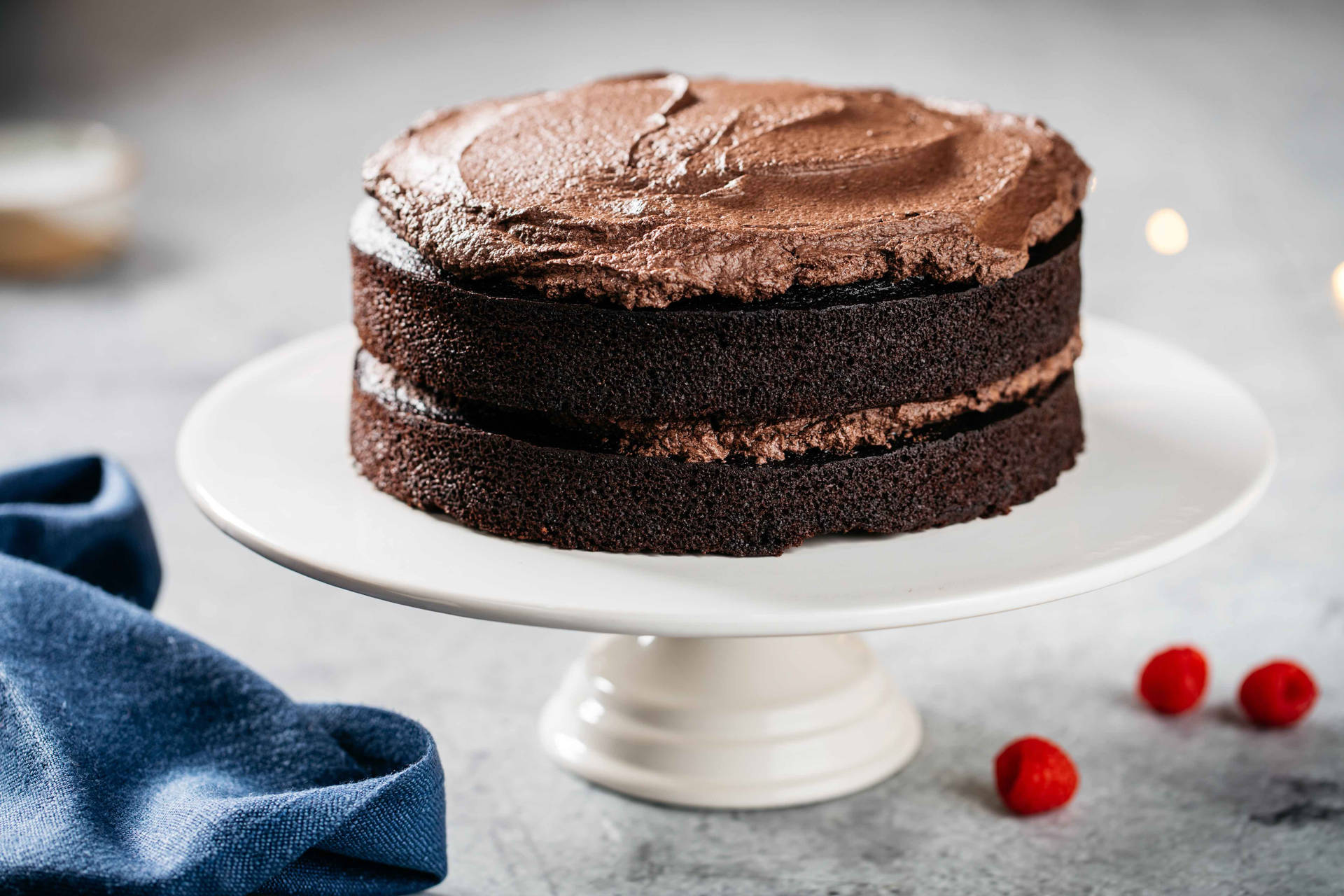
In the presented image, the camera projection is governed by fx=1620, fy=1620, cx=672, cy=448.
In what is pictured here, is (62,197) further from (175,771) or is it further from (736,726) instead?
(736,726)

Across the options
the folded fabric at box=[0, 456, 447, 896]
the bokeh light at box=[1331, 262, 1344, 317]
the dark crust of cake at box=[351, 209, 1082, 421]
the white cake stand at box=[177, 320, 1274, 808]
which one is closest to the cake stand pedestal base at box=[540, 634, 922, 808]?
the white cake stand at box=[177, 320, 1274, 808]

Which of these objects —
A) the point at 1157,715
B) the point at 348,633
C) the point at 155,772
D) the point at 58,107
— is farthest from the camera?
the point at 58,107

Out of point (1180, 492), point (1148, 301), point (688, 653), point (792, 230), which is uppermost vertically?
point (792, 230)

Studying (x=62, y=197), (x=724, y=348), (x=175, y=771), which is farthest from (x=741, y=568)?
(x=62, y=197)

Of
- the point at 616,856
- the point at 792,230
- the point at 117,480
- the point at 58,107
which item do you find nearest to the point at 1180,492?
the point at 792,230

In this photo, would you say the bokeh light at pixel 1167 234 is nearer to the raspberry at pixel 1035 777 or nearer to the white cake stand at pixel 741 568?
the white cake stand at pixel 741 568

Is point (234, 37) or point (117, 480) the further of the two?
point (234, 37)

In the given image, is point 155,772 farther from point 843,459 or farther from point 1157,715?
point 1157,715

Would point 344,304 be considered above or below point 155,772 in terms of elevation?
below
